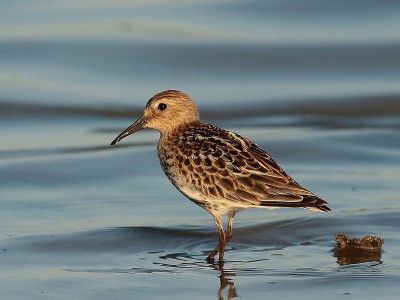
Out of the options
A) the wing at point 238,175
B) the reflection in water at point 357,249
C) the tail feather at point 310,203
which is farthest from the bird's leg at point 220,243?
the reflection in water at point 357,249

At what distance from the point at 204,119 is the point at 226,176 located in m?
5.49

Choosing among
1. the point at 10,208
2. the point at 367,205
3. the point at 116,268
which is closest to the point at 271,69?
the point at 367,205

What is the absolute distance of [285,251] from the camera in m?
7.50

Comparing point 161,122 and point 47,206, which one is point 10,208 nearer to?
point 47,206

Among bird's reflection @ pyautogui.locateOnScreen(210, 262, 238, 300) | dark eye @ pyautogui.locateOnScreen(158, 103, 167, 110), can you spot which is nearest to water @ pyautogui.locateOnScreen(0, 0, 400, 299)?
bird's reflection @ pyautogui.locateOnScreen(210, 262, 238, 300)

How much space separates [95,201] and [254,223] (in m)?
1.97

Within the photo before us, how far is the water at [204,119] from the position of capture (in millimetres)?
6816

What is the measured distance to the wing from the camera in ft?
22.7

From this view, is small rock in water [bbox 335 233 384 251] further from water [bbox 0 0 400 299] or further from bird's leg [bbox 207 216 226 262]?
bird's leg [bbox 207 216 226 262]

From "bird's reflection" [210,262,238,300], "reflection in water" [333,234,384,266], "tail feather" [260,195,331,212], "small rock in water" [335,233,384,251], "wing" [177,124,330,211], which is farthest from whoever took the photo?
"small rock in water" [335,233,384,251]

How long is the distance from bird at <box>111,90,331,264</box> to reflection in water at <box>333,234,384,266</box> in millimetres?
665

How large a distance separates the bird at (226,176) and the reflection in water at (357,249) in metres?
0.67

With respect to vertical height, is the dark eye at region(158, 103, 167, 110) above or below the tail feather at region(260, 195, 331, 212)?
above

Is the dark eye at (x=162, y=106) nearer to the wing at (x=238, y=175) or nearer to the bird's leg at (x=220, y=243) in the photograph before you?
the wing at (x=238, y=175)
